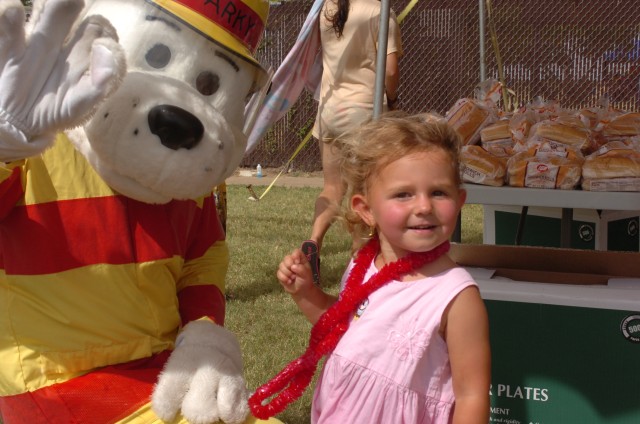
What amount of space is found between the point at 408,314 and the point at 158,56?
0.78 meters

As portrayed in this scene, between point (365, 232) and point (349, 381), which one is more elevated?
point (365, 232)

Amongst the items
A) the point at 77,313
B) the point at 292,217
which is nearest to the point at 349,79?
the point at 292,217

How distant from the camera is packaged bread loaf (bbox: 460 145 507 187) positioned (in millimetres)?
2764

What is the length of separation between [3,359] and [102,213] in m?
0.37

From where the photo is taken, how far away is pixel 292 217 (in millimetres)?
7668

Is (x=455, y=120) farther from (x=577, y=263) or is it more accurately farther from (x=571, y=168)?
(x=577, y=263)

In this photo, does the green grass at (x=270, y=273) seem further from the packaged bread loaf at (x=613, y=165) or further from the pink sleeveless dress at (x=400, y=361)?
the packaged bread loaf at (x=613, y=165)

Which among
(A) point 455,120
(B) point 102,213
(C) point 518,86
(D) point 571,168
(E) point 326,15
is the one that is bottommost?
(B) point 102,213

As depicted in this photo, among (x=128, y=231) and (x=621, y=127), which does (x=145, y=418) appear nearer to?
(x=128, y=231)

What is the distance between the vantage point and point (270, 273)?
17.7ft

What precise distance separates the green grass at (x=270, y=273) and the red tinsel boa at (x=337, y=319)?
24 cm

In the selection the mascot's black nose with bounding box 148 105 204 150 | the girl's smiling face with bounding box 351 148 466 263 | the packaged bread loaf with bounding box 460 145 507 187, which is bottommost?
the mascot's black nose with bounding box 148 105 204 150

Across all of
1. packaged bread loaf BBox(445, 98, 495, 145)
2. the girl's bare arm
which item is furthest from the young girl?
packaged bread loaf BBox(445, 98, 495, 145)

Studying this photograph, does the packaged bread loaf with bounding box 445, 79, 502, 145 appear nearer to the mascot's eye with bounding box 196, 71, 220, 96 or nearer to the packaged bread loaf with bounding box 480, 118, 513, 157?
the packaged bread loaf with bounding box 480, 118, 513, 157
